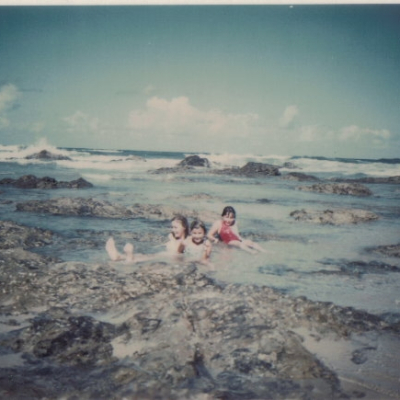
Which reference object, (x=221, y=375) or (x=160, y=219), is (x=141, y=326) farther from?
(x=160, y=219)

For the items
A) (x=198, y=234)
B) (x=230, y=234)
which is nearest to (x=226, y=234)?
(x=230, y=234)

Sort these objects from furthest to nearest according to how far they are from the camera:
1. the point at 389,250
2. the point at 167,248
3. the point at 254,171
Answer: the point at 254,171, the point at 389,250, the point at 167,248

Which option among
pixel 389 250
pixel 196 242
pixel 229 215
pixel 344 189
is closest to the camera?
pixel 196 242

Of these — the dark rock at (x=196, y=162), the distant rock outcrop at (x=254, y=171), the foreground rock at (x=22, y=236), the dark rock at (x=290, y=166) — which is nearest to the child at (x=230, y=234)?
the foreground rock at (x=22, y=236)

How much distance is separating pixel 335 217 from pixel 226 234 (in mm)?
2712

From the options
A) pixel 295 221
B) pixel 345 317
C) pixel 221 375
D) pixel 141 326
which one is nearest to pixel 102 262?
pixel 141 326

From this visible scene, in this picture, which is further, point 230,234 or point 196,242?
point 230,234

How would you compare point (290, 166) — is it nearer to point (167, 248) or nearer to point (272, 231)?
point (272, 231)

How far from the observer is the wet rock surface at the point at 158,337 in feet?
7.20

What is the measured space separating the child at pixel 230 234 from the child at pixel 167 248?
612 mm

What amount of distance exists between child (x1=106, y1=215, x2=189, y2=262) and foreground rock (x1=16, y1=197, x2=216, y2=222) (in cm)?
164

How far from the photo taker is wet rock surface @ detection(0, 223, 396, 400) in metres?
2.20

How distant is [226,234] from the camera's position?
551cm

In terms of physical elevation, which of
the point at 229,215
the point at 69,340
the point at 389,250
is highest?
the point at 229,215
